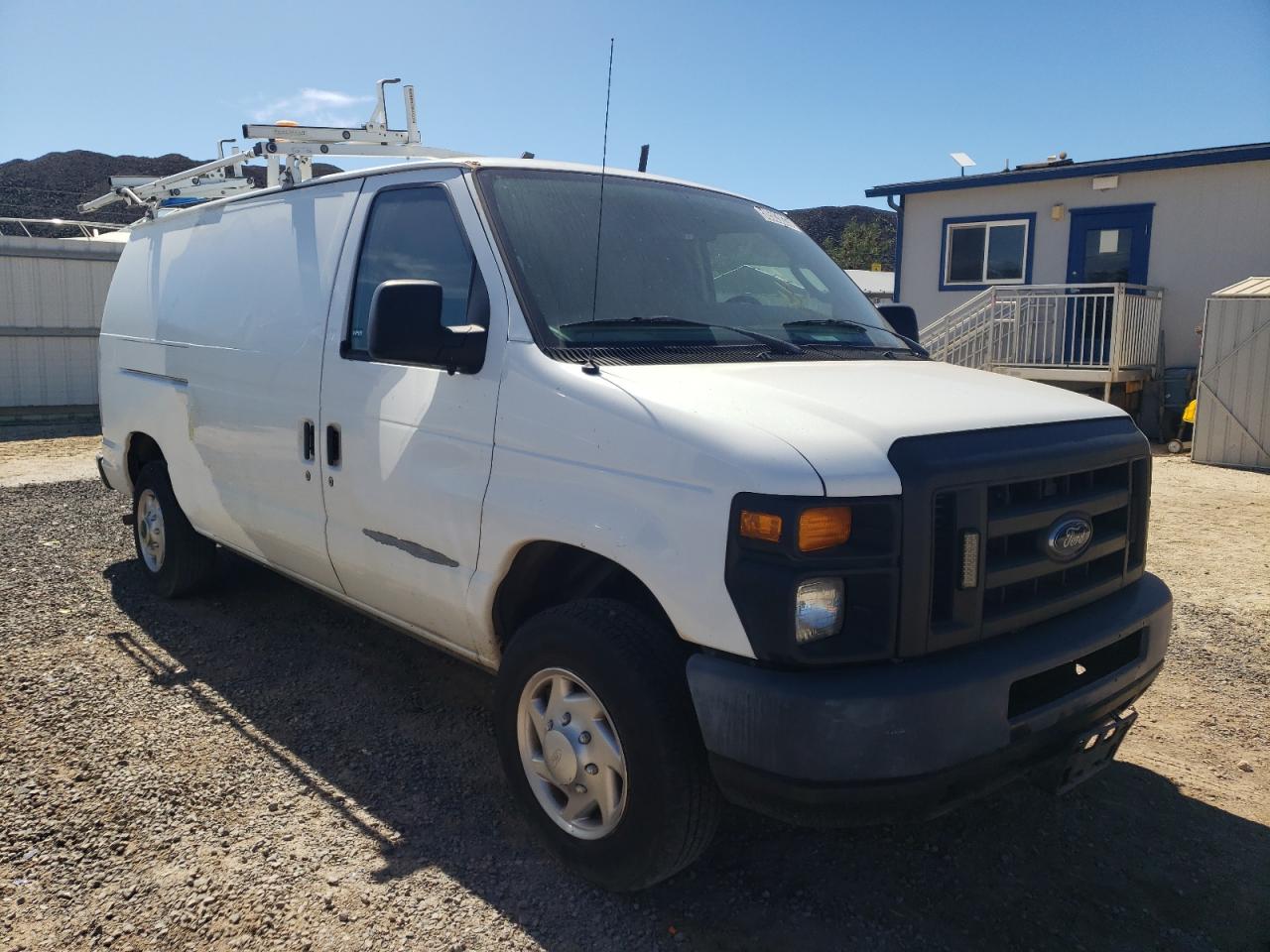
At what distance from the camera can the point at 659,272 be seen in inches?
138

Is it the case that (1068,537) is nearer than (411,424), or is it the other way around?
(1068,537)

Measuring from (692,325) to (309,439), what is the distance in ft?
5.50

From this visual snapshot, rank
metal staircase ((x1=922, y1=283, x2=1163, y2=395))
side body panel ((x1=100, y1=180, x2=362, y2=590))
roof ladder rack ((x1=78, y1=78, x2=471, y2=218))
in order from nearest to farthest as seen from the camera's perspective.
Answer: side body panel ((x1=100, y1=180, x2=362, y2=590)) → roof ladder rack ((x1=78, y1=78, x2=471, y2=218)) → metal staircase ((x1=922, y1=283, x2=1163, y2=395))

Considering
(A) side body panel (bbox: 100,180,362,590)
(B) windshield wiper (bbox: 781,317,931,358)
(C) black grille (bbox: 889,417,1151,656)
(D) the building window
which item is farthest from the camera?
(D) the building window

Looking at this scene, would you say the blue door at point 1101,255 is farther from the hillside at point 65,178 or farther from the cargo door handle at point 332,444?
the hillside at point 65,178

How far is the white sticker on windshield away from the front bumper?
2.33 meters

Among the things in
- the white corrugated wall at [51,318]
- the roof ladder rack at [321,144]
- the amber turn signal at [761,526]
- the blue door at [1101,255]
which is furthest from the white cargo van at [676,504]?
the blue door at [1101,255]

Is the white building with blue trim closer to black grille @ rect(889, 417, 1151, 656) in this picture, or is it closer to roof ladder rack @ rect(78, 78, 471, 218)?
roof ladder rack @ rect(78, 78, 471, 218)

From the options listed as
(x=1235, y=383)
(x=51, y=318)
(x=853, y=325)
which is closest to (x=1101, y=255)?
(x=1235, y=383)

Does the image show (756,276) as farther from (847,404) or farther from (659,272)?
(847,404)

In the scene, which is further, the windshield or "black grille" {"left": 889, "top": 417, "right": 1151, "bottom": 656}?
the windshield

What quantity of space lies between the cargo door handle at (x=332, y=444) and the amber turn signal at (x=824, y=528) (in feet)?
6.88

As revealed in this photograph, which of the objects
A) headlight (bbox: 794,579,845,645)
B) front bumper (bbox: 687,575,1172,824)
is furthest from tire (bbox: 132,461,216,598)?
headlight (bbox: 794,579,845,645)

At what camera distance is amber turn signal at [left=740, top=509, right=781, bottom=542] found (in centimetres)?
241
